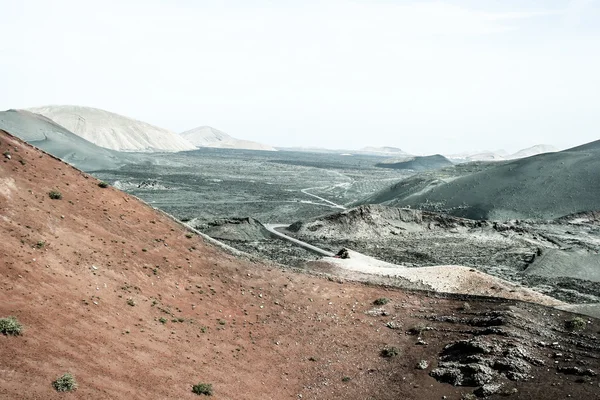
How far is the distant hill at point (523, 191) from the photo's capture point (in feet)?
256

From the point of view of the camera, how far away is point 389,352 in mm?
24156

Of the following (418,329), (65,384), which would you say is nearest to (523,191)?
(418,329)

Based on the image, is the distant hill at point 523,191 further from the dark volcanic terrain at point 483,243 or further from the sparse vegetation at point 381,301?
the sparse vegetation at point 381,301

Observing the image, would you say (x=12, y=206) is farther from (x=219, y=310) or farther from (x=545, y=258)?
(x=545, y=258)

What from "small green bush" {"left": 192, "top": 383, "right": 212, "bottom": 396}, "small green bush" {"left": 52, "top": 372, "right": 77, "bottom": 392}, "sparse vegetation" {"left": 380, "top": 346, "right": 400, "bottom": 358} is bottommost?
"sparse vegetation" {"left": 380, "top": 346, "right": 400, "bottom": 358}

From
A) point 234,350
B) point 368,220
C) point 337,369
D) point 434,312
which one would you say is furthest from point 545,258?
point 234,350

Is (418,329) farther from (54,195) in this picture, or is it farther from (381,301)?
(54,195)

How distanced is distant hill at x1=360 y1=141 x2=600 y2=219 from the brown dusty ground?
55148mm

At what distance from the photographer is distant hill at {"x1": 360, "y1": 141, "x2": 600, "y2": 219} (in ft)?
256

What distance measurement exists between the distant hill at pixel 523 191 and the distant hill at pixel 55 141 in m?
87.4

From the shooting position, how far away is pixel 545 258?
50.5 meters

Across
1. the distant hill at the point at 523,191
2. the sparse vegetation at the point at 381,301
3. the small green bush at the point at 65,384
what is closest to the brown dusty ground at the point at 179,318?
the small green bush at the point at 65,384

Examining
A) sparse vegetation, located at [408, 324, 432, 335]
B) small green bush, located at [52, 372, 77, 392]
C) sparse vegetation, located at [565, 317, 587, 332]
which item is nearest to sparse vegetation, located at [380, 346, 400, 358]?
sparse vegetation, located at [408, 324, 432, 335]

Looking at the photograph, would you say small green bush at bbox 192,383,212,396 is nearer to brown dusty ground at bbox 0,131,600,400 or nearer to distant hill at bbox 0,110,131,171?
brown dusty ground at bbox 0,131,600,400
